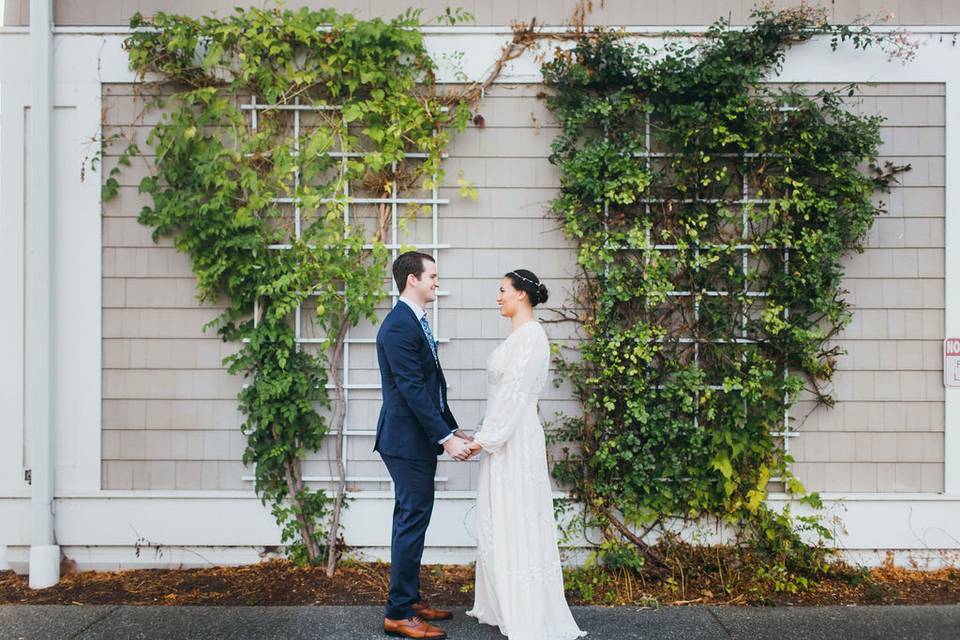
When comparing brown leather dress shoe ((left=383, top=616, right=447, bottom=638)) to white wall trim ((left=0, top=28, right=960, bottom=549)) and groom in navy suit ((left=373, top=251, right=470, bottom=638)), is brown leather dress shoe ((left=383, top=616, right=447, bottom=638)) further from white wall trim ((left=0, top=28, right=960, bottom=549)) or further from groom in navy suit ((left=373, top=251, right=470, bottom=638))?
white wall trim ((left=0, top=28, right=960, bottom=549))

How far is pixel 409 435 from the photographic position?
12.1 feet

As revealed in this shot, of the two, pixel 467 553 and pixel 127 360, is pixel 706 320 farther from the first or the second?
pixel 127 360

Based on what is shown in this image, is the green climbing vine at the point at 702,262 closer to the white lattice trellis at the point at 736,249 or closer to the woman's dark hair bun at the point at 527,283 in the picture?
the white lattice trellis at the point at 736,249

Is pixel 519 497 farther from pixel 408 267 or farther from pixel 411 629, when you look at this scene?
pixel 408 267

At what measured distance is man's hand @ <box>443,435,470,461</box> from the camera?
3.58 meters

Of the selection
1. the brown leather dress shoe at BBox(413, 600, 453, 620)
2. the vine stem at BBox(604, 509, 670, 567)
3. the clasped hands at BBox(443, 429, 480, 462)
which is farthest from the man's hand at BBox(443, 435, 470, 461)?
the vine stem at BBox(604, 509, 670, 567)

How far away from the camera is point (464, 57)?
477 cm

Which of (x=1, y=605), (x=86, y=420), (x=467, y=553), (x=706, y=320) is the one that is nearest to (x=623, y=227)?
(x=706, y=320)

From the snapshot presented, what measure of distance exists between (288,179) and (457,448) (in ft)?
7.25

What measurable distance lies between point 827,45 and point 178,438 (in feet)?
15.8

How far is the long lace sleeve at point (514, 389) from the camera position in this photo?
358 cm

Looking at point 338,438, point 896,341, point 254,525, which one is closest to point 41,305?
point 254,525

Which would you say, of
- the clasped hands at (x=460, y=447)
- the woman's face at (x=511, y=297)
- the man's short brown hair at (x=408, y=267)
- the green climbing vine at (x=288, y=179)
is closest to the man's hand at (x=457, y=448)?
the clasped hands at (x=460, y=447)

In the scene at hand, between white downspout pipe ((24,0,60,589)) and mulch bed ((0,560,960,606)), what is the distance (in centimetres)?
33
